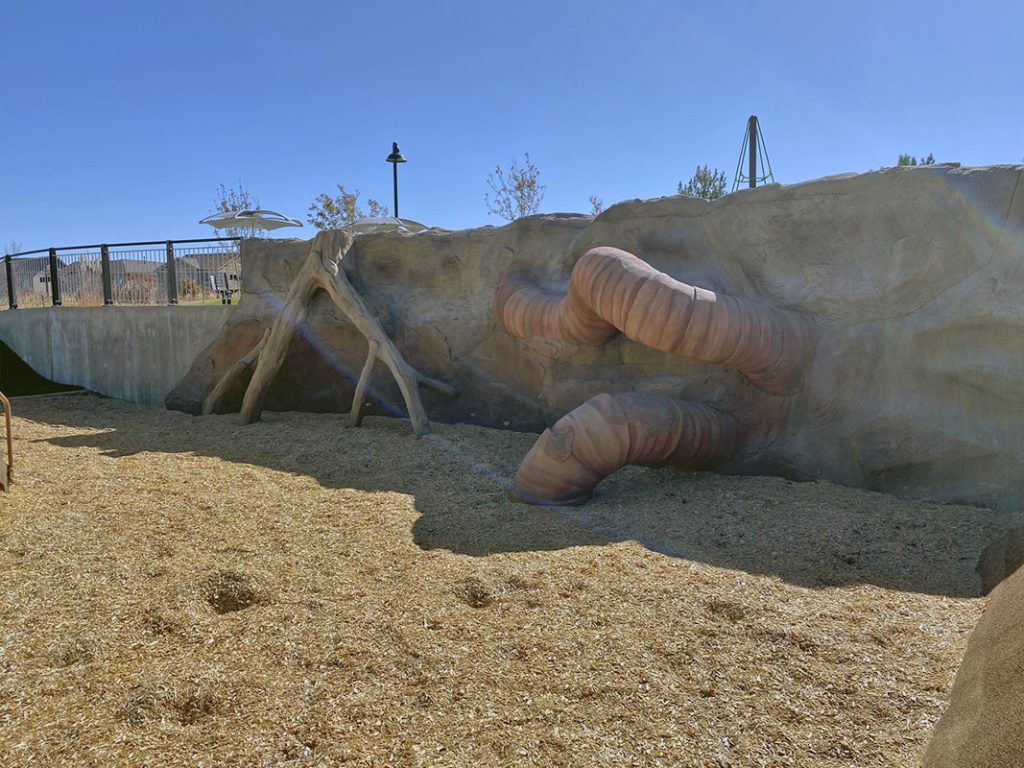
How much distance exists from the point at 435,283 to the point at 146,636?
16.5 feet

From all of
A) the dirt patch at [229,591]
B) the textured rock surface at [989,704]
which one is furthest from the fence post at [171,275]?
the textured rock surface at [989,704]

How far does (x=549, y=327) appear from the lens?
5.87 metres

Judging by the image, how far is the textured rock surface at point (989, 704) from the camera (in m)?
1.66

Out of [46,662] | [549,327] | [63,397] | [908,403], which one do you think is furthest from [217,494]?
[63,397]

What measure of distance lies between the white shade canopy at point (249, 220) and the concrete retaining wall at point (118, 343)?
13.9ft

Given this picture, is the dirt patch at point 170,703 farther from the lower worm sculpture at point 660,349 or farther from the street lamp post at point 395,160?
the street lamp post at point 395,160

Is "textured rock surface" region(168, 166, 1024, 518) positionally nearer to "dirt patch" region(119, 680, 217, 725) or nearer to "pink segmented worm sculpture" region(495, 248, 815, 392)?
"pink segmented worm sculpture" region(495, 248, 815, 392)

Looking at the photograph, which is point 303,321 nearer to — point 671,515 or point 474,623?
point 671,515

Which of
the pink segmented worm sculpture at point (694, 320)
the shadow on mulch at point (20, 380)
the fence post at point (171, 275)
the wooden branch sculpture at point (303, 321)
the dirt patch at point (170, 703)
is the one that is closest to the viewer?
the dirt patch at point (170, 703)

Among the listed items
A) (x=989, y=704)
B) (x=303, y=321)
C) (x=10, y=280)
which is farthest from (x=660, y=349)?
(x=10, y=280)

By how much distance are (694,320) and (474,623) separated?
2616 mm

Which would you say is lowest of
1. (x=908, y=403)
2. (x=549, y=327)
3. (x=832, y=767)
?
(x=832, y=767)

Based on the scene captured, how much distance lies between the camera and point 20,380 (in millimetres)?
10977

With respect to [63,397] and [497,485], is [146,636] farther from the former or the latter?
[63,397]
